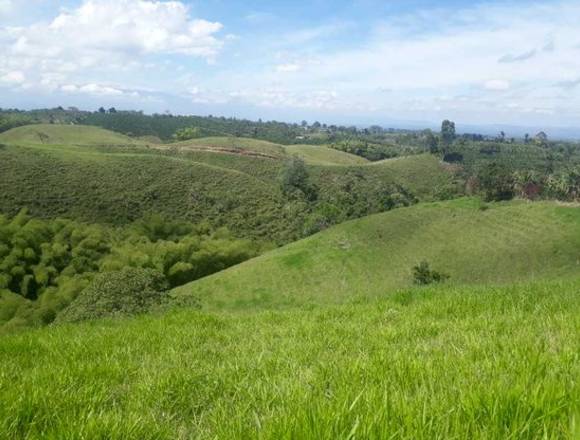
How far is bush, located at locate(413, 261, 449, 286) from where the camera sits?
5191cm

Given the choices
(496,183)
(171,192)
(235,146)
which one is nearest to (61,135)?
(235,146)

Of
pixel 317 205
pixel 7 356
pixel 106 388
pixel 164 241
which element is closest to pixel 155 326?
pixel 7 356

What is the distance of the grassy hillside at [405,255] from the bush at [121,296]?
35.0 meters

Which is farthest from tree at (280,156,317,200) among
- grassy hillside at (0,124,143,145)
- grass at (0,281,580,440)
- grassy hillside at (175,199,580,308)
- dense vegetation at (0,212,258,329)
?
grass at (0,281,580,440)

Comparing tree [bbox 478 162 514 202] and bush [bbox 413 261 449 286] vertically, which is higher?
tree [bbox 478 162 514 202]

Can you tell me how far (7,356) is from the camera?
18.1ft

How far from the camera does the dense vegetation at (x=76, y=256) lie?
60.4 meters

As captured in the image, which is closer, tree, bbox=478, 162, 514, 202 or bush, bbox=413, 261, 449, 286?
bush, bbox=413, 261, 449, 286

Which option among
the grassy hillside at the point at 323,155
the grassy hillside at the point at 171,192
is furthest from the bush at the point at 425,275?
the grassy hillside at the point at 323,155

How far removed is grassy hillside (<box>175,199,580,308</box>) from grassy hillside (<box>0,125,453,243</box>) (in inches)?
1189

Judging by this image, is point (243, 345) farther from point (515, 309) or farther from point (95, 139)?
point (95, 139)

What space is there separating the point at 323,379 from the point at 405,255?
59.1 m

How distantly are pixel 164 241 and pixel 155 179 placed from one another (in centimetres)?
2646

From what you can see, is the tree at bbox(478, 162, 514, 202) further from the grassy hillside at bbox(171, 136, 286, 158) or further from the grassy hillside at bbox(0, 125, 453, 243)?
the grassy hillside at bbox(171, 136, 286, 158)
